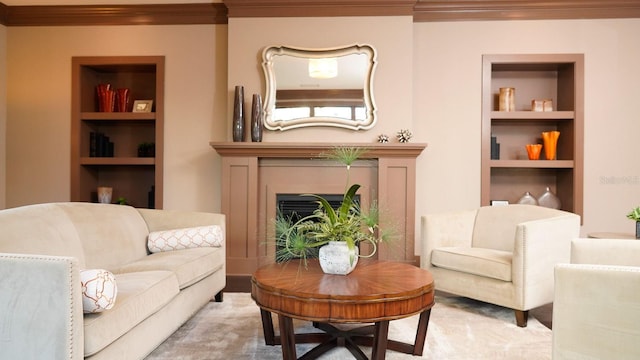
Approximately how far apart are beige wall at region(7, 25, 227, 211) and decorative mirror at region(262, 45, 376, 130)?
621 millimetres

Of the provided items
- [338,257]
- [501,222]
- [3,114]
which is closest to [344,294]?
[338,257]

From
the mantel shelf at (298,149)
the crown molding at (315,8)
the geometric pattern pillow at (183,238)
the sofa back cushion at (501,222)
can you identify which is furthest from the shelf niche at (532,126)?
the geometric pattern pillow at (183,238)

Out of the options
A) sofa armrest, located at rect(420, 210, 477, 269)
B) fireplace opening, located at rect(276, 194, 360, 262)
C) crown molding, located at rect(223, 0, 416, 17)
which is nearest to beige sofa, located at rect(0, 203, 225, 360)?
fireplace opening, located at rect(276, 194, 360, 262)

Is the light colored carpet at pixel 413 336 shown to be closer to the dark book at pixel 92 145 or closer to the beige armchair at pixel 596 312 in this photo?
the beige armchair at pixel 596 312

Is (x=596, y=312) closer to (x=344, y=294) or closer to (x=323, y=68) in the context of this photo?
(x=344, y=294)

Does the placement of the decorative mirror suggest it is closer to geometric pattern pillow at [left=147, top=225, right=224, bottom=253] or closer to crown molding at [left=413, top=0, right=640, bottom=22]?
crown molding at [left=413, top=0, right=640, bottom=22]

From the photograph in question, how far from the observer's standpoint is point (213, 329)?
2.75 meters

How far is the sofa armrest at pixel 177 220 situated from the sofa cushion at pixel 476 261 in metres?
1.69

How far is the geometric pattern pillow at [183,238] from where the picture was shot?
3209 mm

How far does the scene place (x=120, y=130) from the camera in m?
4.90

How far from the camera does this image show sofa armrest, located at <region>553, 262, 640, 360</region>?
1489 millimetres

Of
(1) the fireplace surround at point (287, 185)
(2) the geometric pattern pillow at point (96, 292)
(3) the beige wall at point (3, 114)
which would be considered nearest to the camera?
(2) the geometric pattern pillow at point (96, 292)

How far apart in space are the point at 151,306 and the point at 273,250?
2.06 m

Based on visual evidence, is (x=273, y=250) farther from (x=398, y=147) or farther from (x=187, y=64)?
(x=187, y=64)
